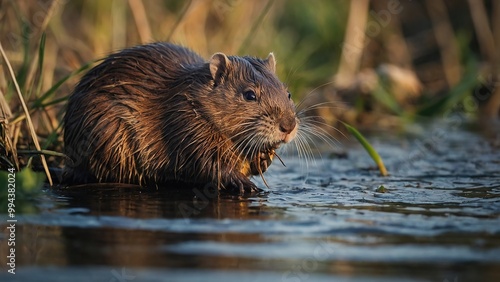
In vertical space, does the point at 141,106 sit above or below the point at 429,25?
below

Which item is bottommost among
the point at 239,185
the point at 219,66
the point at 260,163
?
the point at 239,185

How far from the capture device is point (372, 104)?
33.7 feet

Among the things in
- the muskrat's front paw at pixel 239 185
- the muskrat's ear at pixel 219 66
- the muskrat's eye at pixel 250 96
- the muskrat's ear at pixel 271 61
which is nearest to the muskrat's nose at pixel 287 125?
the muskrat's eye at pixel 250 96

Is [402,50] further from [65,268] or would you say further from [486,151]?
[65,268]

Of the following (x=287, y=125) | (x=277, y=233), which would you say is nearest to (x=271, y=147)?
(x=287, y=125)

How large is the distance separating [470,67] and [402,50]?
269cm

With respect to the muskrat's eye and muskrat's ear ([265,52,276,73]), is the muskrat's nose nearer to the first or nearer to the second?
the muskrat's eye

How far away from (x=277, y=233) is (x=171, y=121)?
5.58 feet

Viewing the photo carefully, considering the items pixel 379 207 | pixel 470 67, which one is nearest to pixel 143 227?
pixel 379 207

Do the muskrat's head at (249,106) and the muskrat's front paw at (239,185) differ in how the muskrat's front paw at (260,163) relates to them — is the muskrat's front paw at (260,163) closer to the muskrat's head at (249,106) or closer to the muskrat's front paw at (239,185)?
the muskrat's head at (249,106)

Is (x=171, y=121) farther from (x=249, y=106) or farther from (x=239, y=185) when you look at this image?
(x=239, y=185)

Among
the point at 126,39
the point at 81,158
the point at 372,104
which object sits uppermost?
the point at 126,39

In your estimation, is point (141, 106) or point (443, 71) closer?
point (141, 106)

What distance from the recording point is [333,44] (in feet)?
40.8
